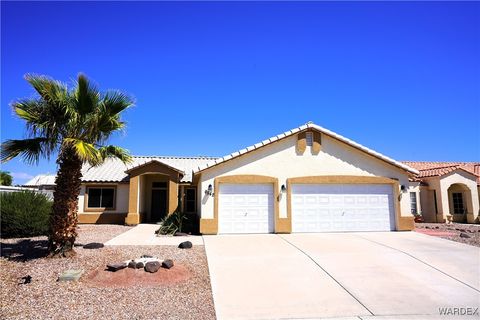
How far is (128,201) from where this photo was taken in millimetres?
23031

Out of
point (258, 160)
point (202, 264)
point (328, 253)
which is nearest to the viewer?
point (202, 264)

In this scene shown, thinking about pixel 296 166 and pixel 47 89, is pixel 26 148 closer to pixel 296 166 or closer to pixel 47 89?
pixel 47 89

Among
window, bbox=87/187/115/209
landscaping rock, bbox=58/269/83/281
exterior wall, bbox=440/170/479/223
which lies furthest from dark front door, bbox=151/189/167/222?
exterior wall, bbox=440/170/479/223

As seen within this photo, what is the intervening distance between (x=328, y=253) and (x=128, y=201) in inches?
616

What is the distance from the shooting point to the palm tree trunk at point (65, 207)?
10359mm

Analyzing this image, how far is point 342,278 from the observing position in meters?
8.59

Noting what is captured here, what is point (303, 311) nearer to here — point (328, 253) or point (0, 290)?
point (328, 253)

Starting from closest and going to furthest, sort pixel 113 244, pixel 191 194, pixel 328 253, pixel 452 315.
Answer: pixel 452 315, pixel 328 253, pixel 113 244, pixel 191 194

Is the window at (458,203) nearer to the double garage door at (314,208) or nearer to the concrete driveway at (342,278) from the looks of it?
the double garage door at (314,208)

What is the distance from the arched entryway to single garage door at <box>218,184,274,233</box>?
51.7 feet

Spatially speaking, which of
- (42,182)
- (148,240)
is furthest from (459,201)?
(42,182)

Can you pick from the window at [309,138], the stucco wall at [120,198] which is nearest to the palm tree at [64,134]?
the window at [309,138]

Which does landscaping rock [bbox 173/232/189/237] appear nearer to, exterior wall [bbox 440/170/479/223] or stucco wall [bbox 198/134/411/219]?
stucco wall [bbox 198/134/411/219]

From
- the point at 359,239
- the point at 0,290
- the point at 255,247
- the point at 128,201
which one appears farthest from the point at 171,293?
the point at 128,201
